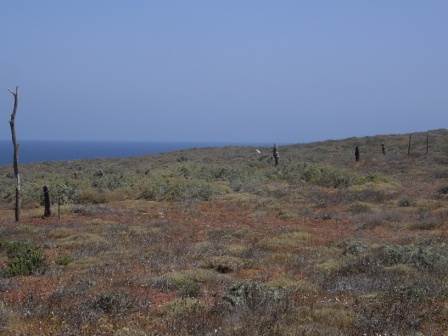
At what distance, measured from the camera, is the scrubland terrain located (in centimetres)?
796

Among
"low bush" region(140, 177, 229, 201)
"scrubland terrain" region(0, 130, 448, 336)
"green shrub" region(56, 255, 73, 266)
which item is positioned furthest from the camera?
"low bush" region(140, 177, 229, 201)

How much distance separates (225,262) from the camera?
504 inches

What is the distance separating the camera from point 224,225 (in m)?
20.4

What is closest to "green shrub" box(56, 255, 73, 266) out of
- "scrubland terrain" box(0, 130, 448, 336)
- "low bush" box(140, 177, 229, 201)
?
"scrubland terrain" box(0, 130, 448, 336)

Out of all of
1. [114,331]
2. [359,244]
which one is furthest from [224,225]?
Answer: [114,331]

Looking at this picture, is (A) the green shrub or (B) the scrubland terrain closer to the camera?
(B) the scrubland terrain

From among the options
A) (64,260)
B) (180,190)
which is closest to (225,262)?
(64,260)

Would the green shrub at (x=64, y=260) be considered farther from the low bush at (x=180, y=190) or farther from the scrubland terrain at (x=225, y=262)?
the low bush at (x=180, y=190)

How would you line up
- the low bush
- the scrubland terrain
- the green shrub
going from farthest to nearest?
the low bush, the green shrub, the scrubland terrain

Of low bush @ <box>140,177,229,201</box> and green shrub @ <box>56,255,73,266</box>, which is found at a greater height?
low bush @ <box>140,177,229,201</box>

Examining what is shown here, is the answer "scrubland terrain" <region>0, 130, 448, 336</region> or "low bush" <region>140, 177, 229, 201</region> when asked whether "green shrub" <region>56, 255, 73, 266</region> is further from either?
"low bush" <region>140, 177, 229, 201</region>

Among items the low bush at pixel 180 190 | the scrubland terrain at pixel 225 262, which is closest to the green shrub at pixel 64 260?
the scrubland terrain at pixel 225 262

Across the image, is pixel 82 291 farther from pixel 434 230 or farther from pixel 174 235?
pixel 434 230

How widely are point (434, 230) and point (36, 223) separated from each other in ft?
45.5
